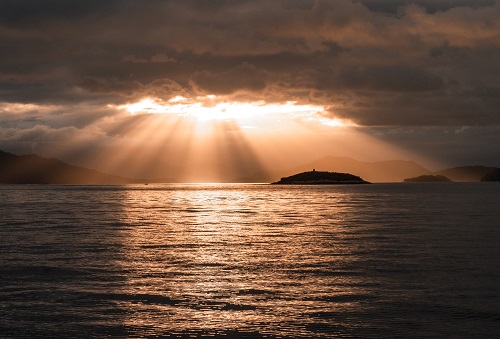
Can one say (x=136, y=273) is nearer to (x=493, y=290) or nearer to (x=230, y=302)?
(x=230, y=302)

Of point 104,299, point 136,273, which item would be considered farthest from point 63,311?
point 136,273

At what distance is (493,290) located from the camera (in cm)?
2950

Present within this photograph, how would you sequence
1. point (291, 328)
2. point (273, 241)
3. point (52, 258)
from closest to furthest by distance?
point (291, 328)
point (52, 258)
point (273, 241)

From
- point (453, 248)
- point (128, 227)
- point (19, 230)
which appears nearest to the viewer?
point (453, 248)

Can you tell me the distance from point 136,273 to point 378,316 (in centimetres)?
1676

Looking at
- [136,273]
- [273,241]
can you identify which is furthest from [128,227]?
[136,273]

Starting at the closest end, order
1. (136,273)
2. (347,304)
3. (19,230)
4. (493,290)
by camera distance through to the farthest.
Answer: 1. (347,304)
2. (493,290)
3. (136,273)
4. (19,230)

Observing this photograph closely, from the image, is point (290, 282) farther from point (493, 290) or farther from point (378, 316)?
point (493, 290)

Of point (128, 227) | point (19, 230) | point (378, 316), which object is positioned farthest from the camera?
point (128, 227)

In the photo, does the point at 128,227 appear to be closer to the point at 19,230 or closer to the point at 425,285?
the point at 19,230

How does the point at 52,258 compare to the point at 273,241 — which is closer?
the point at 52,258

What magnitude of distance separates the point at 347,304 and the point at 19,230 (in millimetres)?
48690

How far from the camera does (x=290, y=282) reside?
1232 inches

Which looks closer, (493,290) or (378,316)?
(378,316)
